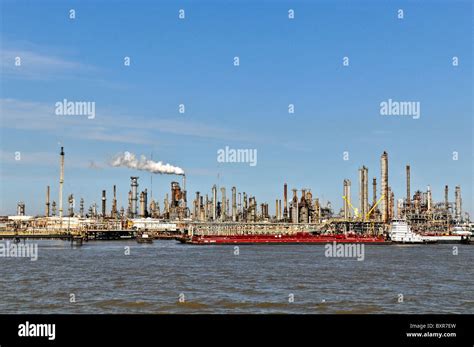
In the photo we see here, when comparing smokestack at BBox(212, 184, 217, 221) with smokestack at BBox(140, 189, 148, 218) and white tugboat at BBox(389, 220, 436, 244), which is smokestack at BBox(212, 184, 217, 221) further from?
white tugboat at BBox(389, 220, 436, 244)

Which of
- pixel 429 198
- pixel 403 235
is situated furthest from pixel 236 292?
pixel 429 198

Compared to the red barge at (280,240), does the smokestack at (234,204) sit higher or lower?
higher

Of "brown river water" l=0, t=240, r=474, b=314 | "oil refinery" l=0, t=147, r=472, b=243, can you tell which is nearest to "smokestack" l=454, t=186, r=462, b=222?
"oil refinery" l=0, t=147, r=472, b=243

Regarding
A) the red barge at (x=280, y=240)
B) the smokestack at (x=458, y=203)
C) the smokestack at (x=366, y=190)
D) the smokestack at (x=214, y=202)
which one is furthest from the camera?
the smokestack at (x=214, y=202)

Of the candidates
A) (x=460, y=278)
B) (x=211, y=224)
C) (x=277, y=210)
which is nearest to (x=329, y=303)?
(x=460, y=278)

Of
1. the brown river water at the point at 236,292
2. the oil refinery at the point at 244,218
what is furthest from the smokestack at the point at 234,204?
the brown river water at the point at 236,292

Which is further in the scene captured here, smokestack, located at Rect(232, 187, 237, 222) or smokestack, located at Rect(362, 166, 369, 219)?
smokestack, located at Rect(232, 187, 237, 222)

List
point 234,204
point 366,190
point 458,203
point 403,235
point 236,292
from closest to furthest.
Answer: point 236,292
point 403,235
point 366,190
point 458,203
point 234,204

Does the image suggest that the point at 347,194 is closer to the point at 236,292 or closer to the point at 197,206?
the point at 197,206

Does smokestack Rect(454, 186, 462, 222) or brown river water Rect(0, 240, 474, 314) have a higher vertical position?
smokestack Rect(454, 186, 462, 222)

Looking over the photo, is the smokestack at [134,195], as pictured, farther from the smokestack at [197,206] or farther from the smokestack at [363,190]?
the smokestack at [363,190]

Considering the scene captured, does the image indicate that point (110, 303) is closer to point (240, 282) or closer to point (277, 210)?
point (240, 282)
